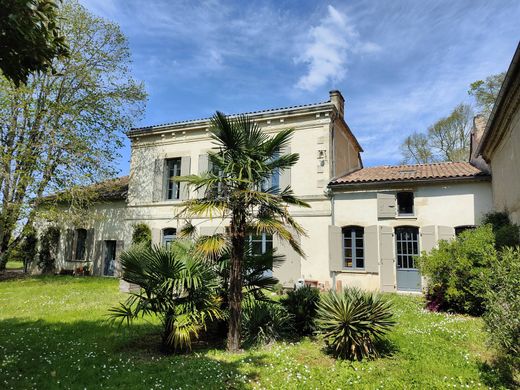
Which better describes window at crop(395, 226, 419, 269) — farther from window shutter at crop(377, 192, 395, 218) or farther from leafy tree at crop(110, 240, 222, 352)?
leafy tree at crop(110, 240, 222, 352)

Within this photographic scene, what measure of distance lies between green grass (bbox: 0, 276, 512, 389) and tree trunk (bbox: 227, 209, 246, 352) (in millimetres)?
313

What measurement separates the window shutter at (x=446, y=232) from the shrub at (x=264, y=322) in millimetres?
7085

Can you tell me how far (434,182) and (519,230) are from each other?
4027 millimetres

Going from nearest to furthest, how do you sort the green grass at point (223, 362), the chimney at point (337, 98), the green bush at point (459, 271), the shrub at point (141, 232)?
the green grass at point (223, 362) → the green bush at point (459, 271) → the chimney at point (337, 98) → the shrub at point (141, 232)

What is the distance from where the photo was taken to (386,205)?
39.9 feet

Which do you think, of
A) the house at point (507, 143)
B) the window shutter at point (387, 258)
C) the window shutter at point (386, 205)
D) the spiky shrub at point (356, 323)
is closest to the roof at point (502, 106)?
the house at point (507, 143)

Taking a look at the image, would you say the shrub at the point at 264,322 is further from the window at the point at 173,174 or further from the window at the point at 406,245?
the window at the point at 173,174

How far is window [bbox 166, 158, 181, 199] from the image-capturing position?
16.4 m

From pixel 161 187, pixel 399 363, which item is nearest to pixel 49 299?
pixel 161 187

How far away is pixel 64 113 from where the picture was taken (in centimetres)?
1591

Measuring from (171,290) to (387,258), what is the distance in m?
8.52

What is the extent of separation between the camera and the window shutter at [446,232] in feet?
36.9

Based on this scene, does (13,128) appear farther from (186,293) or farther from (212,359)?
(212,359)

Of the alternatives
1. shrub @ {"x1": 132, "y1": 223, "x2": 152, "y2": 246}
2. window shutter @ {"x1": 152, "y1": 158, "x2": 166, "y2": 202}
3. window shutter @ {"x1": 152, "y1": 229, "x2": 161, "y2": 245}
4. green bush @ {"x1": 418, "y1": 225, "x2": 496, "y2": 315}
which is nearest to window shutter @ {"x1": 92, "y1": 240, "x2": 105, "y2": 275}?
shrub @ {"x1": 132, "y1": 223, "x2": 152, "y2": 246}
